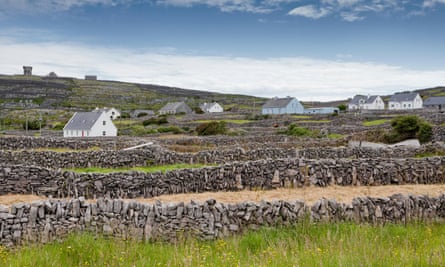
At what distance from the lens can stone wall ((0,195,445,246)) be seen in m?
9.73

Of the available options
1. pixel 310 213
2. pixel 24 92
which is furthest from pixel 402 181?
pixel 24 92

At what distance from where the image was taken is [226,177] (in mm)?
17922

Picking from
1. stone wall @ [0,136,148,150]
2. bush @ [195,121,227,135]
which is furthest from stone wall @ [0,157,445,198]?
bush @ [195,121,227,135]

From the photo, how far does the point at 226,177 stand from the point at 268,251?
34.4ft

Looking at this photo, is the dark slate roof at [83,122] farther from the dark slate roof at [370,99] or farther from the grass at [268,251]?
the dark slate roof at [370,99]

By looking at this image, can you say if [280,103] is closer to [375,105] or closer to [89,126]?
[375,105]

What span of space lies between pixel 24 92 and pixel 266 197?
544 feet

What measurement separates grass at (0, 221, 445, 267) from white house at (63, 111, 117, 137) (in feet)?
180

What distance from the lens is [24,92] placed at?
523 ft

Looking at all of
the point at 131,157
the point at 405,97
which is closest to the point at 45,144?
the point at 131,157

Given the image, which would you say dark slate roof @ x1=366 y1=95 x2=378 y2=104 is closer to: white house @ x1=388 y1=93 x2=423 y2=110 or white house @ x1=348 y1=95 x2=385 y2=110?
white house @ x1=348 y1=95 x2=385 y2=110

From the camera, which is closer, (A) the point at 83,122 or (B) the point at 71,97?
(A) the point at 83,122

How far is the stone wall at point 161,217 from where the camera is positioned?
31.9 feet

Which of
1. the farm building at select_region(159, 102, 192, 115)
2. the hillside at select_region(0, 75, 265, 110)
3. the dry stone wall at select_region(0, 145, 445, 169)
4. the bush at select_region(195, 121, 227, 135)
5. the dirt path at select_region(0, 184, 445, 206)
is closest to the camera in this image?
the dirt path at select_region(0, 184, 445, 206)
